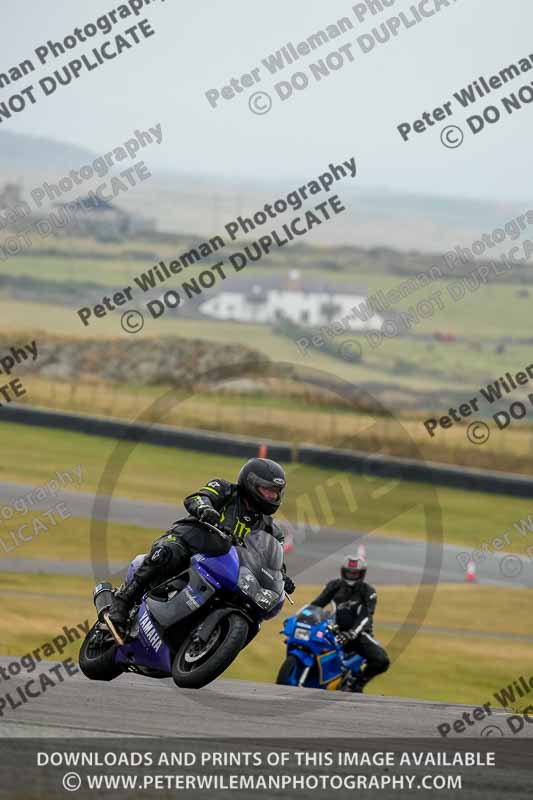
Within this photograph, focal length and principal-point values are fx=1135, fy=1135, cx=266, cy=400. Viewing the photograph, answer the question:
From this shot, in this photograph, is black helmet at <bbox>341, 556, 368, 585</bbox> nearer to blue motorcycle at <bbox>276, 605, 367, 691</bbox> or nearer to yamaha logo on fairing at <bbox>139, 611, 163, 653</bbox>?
blue motorcycle at <bbox>276, 605, 367, 691</bbox>

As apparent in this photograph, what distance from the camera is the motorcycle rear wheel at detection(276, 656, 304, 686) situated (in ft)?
38.5

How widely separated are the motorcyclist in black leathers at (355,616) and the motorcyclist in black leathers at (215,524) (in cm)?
419

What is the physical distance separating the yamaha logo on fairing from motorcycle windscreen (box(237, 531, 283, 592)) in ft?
2.79

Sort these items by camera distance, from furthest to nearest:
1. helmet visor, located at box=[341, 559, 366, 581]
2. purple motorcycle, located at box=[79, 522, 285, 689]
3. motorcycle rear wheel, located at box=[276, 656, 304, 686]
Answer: helmet visor, located at box=[341, 559, 366, 581]
motorcycle rear wheel, located at box=[276, 656, 304, 686]
purple motorcycle, located at box=[79, 522, 285, 689]

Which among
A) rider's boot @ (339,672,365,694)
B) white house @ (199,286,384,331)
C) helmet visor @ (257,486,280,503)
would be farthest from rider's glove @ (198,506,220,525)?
A: white house @ (199,286,384,331)

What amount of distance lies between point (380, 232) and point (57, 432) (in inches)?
6116

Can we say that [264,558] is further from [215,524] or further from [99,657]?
[99,657]

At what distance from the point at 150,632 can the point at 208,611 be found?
520 millimetres

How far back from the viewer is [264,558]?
26.8ft

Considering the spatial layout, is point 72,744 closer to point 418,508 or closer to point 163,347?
point 418,508

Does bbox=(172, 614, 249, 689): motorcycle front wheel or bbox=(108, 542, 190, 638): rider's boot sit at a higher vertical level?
bbox=(108, 542, 190, 638): rider's boot

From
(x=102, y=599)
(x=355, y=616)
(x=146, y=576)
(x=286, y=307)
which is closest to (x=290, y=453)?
(x=355, y=616)

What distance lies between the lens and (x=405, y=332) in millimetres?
100875

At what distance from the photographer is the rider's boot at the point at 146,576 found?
8320mm
